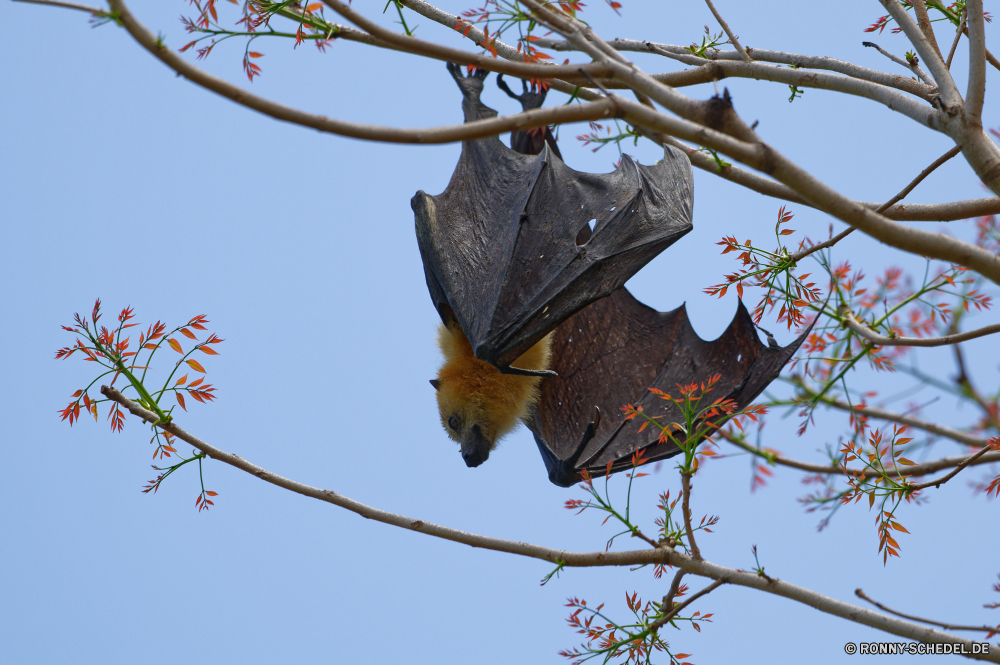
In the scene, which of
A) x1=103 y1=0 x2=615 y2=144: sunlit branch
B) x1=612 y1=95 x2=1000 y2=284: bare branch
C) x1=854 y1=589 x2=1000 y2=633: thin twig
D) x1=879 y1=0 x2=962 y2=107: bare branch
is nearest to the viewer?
x1=103 y1=0 x2=615 y2=144: sunlit branch

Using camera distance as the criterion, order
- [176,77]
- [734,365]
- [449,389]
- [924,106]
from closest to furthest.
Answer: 1. [176,77]
2. [924,106]
3. [734,365]
4. [449,389]

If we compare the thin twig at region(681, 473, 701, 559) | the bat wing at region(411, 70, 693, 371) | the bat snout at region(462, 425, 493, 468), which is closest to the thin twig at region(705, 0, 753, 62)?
the bat wing at region(411, 70, 693, 371)

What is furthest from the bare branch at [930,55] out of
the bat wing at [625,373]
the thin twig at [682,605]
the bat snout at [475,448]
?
the bat snout at [475,448]

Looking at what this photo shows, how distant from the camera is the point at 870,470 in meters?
2.77

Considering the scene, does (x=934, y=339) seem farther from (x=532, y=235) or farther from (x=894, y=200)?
(x=532, y=235)

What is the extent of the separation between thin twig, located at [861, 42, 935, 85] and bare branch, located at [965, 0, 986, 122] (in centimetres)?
74

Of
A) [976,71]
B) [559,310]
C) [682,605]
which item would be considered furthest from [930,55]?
[682,605]

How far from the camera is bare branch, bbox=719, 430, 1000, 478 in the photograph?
2477 mm

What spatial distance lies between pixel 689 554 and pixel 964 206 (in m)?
1.57

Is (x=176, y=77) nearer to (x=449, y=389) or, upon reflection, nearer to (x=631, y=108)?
(x=631, y=108)

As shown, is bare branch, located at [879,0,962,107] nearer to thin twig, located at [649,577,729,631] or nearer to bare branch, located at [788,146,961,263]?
bare branch, located at [788,146,961,263]

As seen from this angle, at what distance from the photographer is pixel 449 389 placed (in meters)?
4.21

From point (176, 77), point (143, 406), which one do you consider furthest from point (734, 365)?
point (176, 77)

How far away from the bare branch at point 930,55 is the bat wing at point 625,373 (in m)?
1.41
